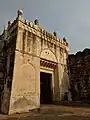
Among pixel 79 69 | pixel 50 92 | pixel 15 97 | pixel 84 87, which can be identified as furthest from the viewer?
pixel 79 69

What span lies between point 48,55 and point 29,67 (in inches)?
113

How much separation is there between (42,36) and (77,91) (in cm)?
686

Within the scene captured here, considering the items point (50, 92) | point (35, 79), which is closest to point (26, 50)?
point (35, 79)

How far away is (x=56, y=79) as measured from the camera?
11938mm

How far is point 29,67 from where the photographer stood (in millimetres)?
8875

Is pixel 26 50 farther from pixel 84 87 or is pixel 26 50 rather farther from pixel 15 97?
pixel 84 87


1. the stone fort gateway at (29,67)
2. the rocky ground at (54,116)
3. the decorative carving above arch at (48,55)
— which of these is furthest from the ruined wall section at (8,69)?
the decorative carving above arch at (48,55)

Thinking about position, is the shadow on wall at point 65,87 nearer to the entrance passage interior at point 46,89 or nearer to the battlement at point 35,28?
the entrance passage interior at point 46,89

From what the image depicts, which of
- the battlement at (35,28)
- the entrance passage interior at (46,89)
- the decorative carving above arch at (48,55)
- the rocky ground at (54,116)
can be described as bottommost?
the rocky ground at (54,116)

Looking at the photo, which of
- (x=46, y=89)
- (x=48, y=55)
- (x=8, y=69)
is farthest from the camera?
(x=46, y=89)

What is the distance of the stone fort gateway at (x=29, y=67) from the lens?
7.77 m

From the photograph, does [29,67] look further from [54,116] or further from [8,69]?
[54,116]

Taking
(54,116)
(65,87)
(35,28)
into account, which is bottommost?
(54,116)

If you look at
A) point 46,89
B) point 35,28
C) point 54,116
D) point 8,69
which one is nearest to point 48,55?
point 35,28
